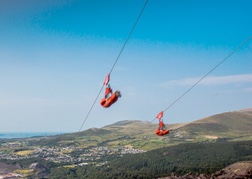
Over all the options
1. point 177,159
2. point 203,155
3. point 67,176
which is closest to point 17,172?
point 67,176

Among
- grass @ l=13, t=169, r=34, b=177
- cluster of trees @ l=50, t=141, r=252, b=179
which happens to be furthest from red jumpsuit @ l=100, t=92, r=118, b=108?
grass @ l=13, t=169, r=34, b=177

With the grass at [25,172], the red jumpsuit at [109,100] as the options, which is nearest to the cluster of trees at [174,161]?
the grass at [25,172]

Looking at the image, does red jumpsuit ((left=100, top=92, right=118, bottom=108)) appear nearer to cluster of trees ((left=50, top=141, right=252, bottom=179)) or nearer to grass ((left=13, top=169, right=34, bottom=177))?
cluster of trees ((left=50, top=141, right=252, bottom=179))

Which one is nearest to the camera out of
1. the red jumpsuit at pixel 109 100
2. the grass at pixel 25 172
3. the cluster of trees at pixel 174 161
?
the red jumpsuit at pixel 109 100

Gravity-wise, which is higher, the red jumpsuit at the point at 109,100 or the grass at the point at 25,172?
the red jumpsuit at the point at 109,100

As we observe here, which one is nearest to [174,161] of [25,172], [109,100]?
[25,172]

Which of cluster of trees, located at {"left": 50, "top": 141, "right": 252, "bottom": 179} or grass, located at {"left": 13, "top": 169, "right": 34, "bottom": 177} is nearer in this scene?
cluster of trees, located at {"left": 50, "top": 141, "right": 252, "bottom": 179}

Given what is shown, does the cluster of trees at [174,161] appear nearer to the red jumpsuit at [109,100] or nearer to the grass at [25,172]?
the grass at [25,172]

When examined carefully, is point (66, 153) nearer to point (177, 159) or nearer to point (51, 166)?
point (51, 166)
